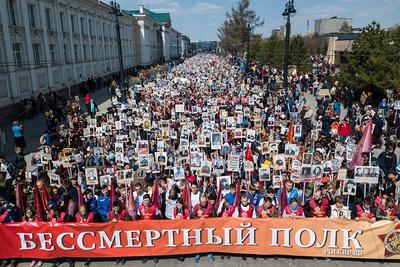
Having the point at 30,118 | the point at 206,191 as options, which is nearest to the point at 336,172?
the point at 206,191

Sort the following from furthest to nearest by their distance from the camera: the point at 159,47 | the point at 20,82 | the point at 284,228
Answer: the point at 159,47, the point at 20,82, the point at 284,228

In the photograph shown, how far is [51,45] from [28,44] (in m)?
5.91

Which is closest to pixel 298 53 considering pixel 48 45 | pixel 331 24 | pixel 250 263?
pixel 48 45

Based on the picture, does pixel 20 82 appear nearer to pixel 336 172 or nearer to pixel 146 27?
pixel 336 172

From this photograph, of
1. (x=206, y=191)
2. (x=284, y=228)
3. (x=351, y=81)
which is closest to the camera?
(x=284, y=228)

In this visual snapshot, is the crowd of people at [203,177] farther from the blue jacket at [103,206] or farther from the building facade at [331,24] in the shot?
the building facade at [331,24]

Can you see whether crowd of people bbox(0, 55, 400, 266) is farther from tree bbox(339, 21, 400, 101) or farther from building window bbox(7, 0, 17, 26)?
building window bbox(7, 0, 17, 26)

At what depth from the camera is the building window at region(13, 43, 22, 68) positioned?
82.5 feet

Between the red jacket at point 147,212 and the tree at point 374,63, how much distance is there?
18.8 metres

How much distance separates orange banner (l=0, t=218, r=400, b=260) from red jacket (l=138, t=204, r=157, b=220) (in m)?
0.46

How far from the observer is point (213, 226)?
24.5 feet

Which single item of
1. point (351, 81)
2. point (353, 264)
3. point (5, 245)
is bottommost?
point (353, 264)

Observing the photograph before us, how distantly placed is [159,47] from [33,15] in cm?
8146

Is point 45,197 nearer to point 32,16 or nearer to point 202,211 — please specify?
point 202,211
